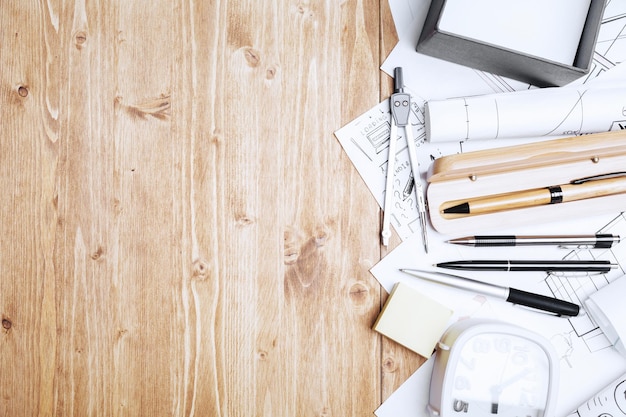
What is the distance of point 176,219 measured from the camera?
71 cm

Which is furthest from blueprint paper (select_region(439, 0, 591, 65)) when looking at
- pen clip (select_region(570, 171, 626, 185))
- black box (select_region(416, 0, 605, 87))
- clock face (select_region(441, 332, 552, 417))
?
clock face (select_region(441, 332, 552, 417))

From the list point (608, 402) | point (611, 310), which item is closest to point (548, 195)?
point (611, 310)

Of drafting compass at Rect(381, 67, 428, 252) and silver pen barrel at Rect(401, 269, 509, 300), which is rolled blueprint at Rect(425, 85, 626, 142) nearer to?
drafting compass at Rect(381, 67, 428, 252)

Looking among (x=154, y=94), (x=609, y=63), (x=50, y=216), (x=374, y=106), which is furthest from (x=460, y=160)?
(x=50, y=216)

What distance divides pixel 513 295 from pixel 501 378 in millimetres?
105

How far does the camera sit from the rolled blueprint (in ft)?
2.20

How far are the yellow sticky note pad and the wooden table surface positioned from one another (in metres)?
0.03

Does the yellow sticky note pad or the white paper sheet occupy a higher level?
the white paper sheet

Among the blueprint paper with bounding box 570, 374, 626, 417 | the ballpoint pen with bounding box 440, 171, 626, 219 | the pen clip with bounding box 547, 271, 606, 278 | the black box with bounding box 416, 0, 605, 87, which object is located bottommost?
the blueprint paper with bounding box 570, 374, 626, 417

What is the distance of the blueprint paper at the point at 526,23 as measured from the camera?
65 centimetres

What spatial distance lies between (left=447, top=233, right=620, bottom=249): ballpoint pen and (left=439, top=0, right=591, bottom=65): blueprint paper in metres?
0.23

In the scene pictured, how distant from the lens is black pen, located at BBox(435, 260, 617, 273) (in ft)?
2.28

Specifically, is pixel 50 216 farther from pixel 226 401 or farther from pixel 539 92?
pixel 539 92

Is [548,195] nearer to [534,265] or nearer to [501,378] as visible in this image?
[534,265]
